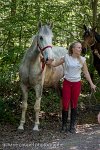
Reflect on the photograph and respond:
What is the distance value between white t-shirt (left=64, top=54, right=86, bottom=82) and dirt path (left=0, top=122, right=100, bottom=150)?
119cm

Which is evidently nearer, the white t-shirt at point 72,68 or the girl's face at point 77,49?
the girl's face at point 77,49

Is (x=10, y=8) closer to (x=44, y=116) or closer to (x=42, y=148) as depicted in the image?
(x=44, y=116)

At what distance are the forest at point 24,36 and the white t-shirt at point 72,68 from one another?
4.79 feet

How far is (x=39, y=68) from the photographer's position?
7977mm

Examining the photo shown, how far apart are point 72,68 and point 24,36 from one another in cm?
271

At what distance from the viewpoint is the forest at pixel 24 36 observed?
9445mm

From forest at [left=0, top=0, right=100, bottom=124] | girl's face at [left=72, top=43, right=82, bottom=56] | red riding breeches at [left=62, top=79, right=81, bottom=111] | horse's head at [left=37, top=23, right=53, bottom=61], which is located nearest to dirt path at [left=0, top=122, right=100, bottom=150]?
red riding breeches at [left=62, top=79, right=81, bottom=111]

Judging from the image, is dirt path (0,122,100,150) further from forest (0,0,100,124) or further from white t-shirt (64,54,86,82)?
white t-shirt (64,54,86,82)

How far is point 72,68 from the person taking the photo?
7.73 meters

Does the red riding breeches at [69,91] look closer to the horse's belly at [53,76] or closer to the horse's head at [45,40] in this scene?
the horse's head at [45,40]

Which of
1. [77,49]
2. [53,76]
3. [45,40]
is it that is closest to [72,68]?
[77,49]

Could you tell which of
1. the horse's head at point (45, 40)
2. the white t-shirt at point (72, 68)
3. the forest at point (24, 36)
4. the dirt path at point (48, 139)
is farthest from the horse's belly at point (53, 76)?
the horse's head at point (45, 40)

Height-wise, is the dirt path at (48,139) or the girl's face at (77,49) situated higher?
the girl's face at (77,49)

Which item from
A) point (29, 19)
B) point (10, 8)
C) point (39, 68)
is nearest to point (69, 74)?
point (39, 68)
